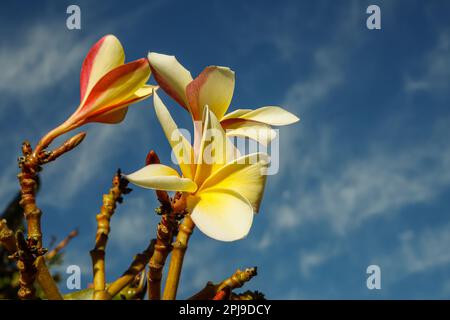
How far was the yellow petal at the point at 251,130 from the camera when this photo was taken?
1.13 meters

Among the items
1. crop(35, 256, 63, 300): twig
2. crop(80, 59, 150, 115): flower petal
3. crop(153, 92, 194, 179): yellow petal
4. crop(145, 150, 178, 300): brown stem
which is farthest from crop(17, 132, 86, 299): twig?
crop(153, 92, 194, 179): yellow petal

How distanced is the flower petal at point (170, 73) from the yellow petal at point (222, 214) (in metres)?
0.20

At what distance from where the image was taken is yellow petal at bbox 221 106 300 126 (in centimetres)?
115

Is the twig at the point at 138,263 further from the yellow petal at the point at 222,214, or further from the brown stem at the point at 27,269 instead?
the yellow petal at the point at 222,214

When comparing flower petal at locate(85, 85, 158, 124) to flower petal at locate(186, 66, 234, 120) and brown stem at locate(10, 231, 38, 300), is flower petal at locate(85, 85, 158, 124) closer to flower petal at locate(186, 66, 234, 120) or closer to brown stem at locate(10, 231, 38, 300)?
flower petal at locate(186, 66, 234, 120)

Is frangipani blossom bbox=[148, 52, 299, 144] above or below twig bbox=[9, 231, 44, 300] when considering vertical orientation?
above

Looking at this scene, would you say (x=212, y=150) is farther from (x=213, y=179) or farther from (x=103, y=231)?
(x=103, y=231)

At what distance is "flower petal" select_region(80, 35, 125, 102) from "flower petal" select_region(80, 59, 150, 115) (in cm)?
3

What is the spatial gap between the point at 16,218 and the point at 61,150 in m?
4.25

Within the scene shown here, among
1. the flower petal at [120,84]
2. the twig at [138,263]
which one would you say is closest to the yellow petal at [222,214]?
the flower petal at [120,84]

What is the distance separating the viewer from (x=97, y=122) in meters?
1.28

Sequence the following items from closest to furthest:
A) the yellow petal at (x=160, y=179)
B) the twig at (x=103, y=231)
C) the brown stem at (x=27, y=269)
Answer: the yellow petal at (x=160, y=179) < the brown stem at (x=27, y=269) < the twig at (x=103, y=231)
